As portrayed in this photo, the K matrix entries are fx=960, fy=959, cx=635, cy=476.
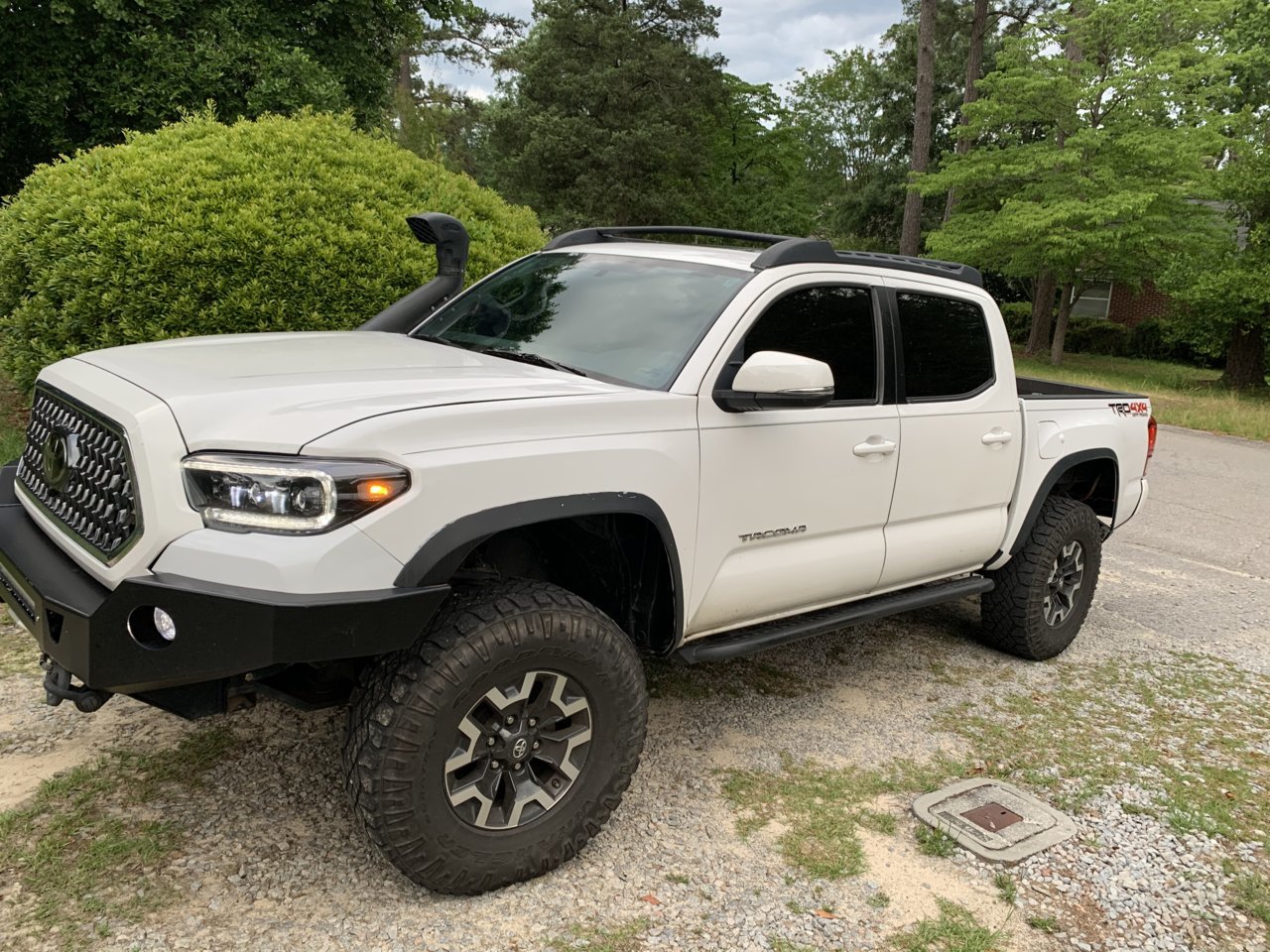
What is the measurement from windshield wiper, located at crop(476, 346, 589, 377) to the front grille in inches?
53.4

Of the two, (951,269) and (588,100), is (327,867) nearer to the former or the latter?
(951,269)

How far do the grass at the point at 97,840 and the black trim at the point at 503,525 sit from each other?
117 centimetres

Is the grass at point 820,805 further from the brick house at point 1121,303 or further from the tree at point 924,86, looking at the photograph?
the brick house at point 1121,303

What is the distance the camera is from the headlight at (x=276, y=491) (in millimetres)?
2316

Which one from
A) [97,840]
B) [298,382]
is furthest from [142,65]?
[97,840]

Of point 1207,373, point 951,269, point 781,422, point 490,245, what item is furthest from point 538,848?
point 1207,373

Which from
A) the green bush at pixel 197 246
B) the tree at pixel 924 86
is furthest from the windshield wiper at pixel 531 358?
the tree at pixel 924 86

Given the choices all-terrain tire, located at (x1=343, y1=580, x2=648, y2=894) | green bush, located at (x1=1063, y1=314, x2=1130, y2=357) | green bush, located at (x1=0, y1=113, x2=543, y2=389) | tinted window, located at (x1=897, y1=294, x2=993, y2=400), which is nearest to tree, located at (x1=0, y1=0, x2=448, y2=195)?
green bush, located at (x1=0, y1=113, x2=543, y2=389)

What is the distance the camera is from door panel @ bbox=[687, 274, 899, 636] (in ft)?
10.4

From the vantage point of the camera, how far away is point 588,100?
2938 cm

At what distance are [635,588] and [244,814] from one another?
1.42 meters

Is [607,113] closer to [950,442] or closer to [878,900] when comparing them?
[950,442]

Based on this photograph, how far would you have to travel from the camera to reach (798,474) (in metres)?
3.38

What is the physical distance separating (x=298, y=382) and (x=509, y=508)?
693 mm
